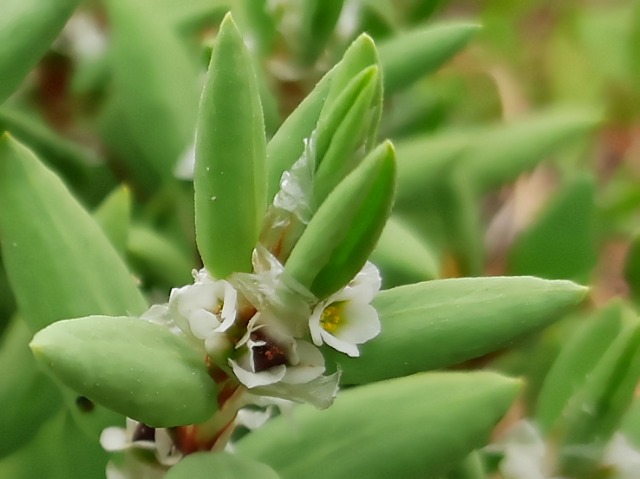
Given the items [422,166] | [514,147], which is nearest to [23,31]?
[422,166]

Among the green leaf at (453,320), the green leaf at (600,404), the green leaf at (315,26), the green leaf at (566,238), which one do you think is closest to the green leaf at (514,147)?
the green leaf at (566,238)

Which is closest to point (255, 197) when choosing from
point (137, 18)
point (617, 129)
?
point (137, 18)

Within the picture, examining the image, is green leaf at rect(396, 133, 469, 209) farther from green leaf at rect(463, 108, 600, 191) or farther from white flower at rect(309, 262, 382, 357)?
white flower at rect(309, 262, 382, 357)

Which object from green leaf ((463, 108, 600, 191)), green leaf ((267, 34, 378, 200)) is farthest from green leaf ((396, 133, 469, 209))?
green leaf ((267, 34, 378, 200))

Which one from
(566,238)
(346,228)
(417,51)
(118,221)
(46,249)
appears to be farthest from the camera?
(566,238)

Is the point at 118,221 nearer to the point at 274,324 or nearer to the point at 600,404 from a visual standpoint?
the point at 274,324

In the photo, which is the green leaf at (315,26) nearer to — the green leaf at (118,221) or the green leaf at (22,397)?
the green leaf at (118,221)
